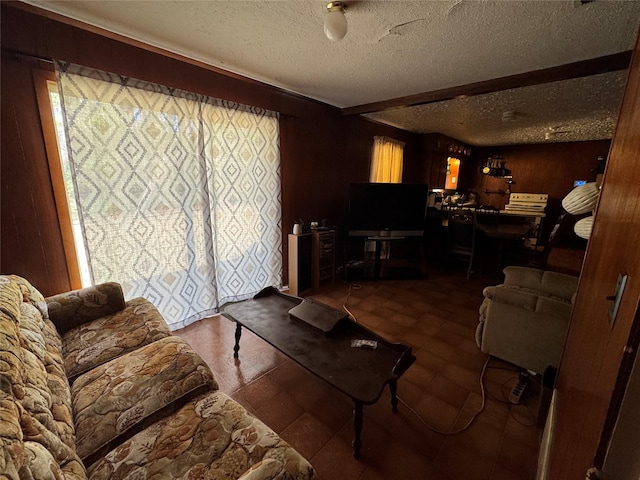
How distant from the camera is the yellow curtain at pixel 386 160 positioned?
14.1ft

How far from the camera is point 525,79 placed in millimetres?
2348

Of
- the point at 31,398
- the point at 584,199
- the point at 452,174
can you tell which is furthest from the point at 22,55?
the point at 452,174

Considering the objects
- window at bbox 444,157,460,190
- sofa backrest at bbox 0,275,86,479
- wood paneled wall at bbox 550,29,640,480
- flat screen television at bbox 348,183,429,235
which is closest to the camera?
wood paneled wall at bbox 550,29,640,480

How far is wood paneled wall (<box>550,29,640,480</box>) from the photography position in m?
0.49

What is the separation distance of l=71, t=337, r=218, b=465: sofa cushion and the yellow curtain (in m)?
3.82

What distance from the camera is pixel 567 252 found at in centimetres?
288

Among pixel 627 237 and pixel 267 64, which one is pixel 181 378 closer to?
pixel 627 237

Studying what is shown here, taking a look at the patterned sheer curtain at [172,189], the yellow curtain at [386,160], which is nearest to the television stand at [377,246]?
the yellow curtain at [386,160]

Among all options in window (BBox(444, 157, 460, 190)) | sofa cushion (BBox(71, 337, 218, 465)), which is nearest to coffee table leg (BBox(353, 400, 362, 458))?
sofa cushion (BBox(71, 337, 218, 465))

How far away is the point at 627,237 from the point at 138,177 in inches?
103

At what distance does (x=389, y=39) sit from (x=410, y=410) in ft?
8.15

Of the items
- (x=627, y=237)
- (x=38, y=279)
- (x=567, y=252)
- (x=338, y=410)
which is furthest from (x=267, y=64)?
(x=567, y=252)

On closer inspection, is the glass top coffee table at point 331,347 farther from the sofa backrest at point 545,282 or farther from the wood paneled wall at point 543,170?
the wood paneled wall at point 543,170

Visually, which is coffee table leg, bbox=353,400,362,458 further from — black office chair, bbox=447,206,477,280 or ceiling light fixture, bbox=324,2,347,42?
black office chair, bbox=447,206,477,280
